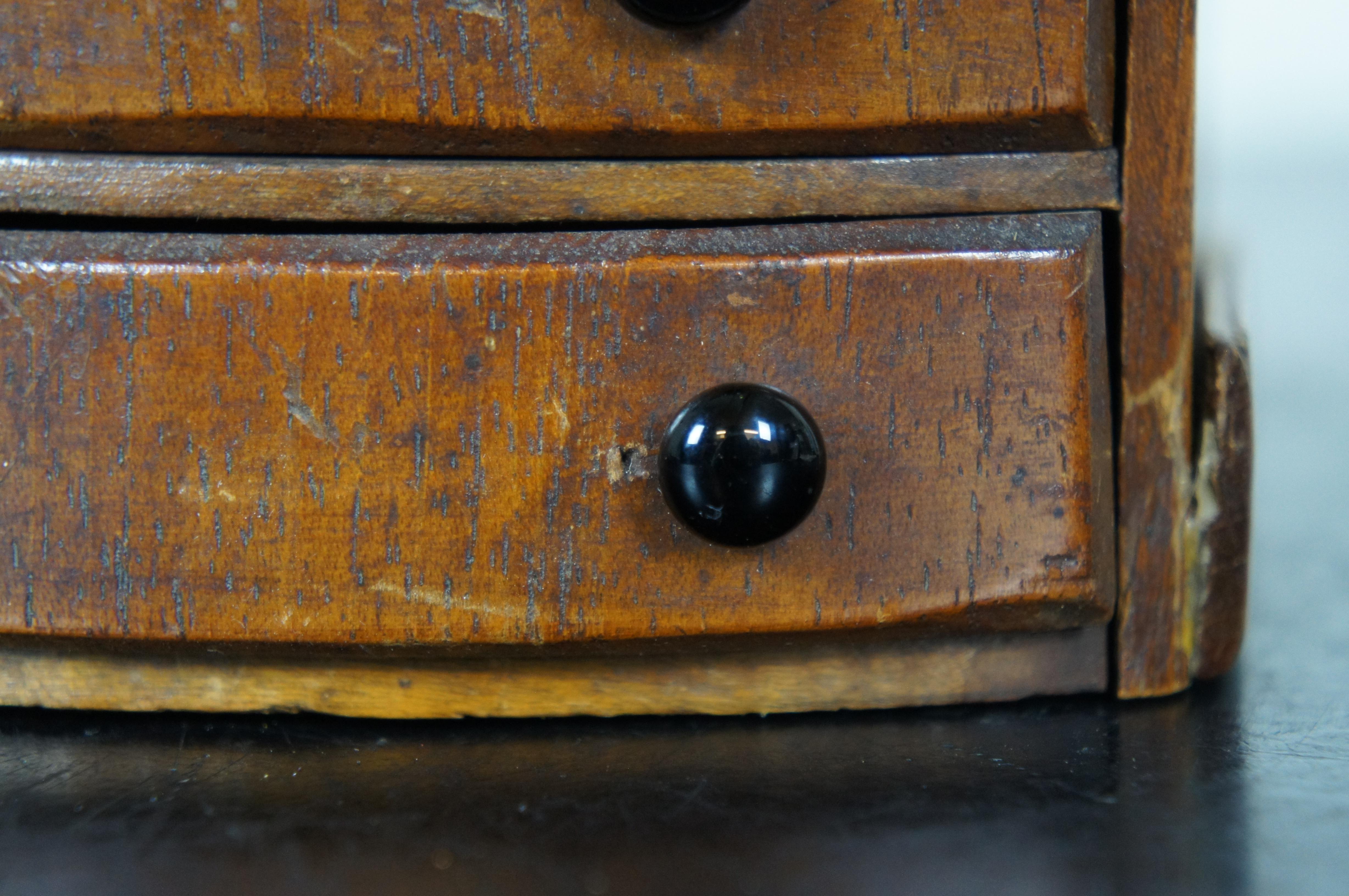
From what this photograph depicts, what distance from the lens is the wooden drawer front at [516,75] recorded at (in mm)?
376

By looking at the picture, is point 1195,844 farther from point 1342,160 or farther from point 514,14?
point 1342,160

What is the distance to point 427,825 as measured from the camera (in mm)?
349

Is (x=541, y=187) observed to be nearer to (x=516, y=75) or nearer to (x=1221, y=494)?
(x=516, y=75)

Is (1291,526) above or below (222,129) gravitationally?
below

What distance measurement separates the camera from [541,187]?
0.40 m

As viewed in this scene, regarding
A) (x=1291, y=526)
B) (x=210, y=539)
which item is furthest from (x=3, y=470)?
(x=1291, y=526)

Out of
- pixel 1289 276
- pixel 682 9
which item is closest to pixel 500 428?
pixel 682 9

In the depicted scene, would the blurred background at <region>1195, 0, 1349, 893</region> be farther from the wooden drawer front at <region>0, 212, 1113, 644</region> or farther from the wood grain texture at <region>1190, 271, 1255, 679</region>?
the wooden drawer front at <region>0, 212, 1113, 644</region>

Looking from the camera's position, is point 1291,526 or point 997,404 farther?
point 1291,526

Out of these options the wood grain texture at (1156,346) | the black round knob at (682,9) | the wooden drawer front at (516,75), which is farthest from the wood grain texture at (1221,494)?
the black round knob at (682,9)

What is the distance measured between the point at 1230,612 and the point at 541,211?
0.34 meters

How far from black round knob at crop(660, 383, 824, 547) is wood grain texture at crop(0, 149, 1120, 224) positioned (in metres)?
0.09

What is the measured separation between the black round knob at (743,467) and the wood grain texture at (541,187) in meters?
0.09

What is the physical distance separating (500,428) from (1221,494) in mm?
307
